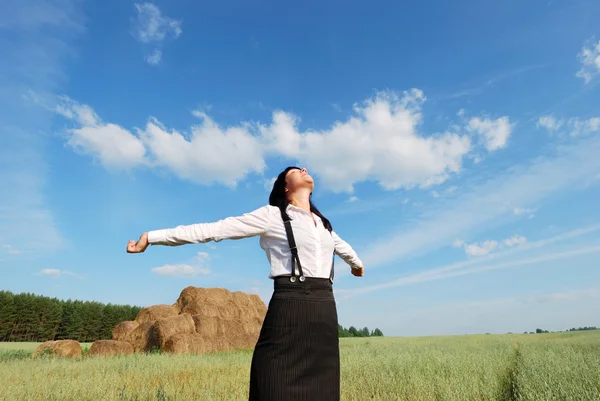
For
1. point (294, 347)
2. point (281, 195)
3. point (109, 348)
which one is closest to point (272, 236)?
point (281, 195)

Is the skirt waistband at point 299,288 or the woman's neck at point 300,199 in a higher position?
the woman's neck at point 300,199

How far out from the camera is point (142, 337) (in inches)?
640

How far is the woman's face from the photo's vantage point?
338 cm

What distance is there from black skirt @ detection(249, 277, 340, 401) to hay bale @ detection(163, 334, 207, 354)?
12.9m

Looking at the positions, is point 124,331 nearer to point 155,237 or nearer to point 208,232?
point 155,237

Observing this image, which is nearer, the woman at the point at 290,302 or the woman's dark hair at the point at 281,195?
the woman at the point at 290,302

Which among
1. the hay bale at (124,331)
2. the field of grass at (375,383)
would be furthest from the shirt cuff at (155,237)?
the hay bale at (124,331)

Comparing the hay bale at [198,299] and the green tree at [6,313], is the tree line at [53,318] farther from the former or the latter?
the hay bale at [198,299]

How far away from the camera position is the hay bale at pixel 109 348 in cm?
1459

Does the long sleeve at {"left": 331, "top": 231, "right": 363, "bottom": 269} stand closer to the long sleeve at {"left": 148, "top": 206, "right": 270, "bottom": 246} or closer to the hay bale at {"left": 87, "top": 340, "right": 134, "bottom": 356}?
the long sleeve at {"left": 148, "top": 206, "right": 270, "bottom": 246}

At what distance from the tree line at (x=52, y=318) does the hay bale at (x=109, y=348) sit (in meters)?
32.9

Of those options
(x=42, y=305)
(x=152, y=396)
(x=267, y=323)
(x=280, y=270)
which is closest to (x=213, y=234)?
(x=280, y=270)

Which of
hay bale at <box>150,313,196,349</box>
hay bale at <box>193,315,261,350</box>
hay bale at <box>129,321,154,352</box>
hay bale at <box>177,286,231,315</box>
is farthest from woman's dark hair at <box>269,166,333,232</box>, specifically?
hay bale at <box>177,286,231,315</box>

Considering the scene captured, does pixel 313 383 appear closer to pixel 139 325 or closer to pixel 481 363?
pixel 481 363
